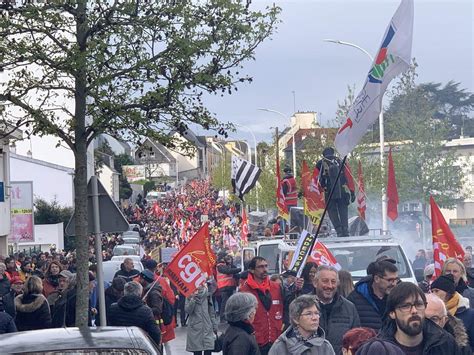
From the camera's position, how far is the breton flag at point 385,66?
13164 mm

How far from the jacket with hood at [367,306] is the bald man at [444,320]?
8.01 ft

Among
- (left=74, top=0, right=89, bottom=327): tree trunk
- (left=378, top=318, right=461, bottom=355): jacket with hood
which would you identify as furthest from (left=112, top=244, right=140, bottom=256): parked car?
(left=378, top=318, right=461, bottom=355): jacket with hood

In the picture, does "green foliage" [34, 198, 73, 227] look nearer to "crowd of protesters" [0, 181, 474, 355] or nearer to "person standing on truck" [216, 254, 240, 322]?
"person standing on truck" [216, 254, 240, 322]

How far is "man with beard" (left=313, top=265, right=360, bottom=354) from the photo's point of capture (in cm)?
949

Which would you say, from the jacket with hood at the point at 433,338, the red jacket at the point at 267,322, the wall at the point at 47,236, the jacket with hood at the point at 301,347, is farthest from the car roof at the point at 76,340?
the wall at the point at 47,236

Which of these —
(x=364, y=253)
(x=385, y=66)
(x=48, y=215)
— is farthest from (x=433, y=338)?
(x=48, y=215)

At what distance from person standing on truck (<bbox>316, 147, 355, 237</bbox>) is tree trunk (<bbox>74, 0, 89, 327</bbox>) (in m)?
5.09

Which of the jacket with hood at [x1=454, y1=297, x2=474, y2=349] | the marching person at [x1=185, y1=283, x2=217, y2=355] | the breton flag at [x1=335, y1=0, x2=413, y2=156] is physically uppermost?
the breton flag at [x1=335, y1=0, x2=413, y2=156]

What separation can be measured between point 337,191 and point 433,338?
13.0m

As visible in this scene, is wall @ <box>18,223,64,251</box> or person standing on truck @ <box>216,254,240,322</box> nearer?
person standing on truck @ <box>216,254,240,322</box>

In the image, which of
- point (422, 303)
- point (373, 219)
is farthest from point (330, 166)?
point (373, 219)

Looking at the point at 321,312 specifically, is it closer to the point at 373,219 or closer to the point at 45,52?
the point at 45,52

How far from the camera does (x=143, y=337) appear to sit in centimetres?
770

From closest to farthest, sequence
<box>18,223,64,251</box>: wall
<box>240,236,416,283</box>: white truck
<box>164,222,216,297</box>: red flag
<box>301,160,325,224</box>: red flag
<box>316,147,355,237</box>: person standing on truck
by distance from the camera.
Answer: <box>164,222,216,297</box>: red flag → <box>240,236,416,283</box>: white truck → <box>316,147,355,237</box>: person standing on truck → <box>301,160,325,224</box>: red flag → <box>18,223,64,251</box>: wall
